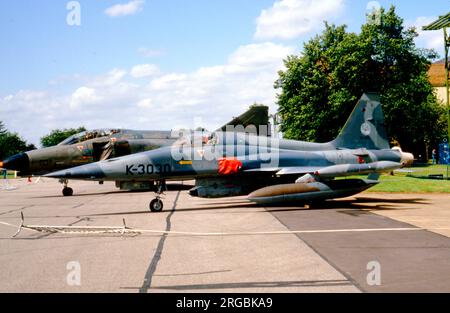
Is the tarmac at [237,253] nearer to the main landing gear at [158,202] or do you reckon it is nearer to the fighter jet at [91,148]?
the main landing gear at [158,202]

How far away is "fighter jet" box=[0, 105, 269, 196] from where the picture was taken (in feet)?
→ 73.2

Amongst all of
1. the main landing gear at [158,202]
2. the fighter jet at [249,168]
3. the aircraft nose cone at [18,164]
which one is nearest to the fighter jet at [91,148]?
the aircraft nose cone at [18,164]

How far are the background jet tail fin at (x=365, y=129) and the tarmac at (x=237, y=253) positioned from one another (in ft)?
19.1

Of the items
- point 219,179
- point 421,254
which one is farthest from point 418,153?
point 421,254

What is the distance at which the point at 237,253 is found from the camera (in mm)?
8445

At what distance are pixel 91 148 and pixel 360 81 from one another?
33340 mm

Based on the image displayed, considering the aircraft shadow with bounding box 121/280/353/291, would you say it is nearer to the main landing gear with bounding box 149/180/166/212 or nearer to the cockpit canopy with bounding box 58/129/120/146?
the main landing gear with bounding box 149/180/166/212

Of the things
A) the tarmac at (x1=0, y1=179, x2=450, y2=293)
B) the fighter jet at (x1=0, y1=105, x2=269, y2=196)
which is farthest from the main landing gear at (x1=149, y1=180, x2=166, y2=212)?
the fighter jet at (x1=0, y1=105, x2=269, y2=196)

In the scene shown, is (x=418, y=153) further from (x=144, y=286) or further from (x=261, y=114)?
(x=144, y=286)

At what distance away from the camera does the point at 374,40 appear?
49.6 m

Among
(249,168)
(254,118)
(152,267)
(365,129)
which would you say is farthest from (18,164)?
(152,267)

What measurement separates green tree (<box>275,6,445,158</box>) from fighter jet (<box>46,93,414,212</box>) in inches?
1191

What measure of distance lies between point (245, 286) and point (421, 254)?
12.6ft

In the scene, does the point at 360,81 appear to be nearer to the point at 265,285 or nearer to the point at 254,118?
the point at 254,118
